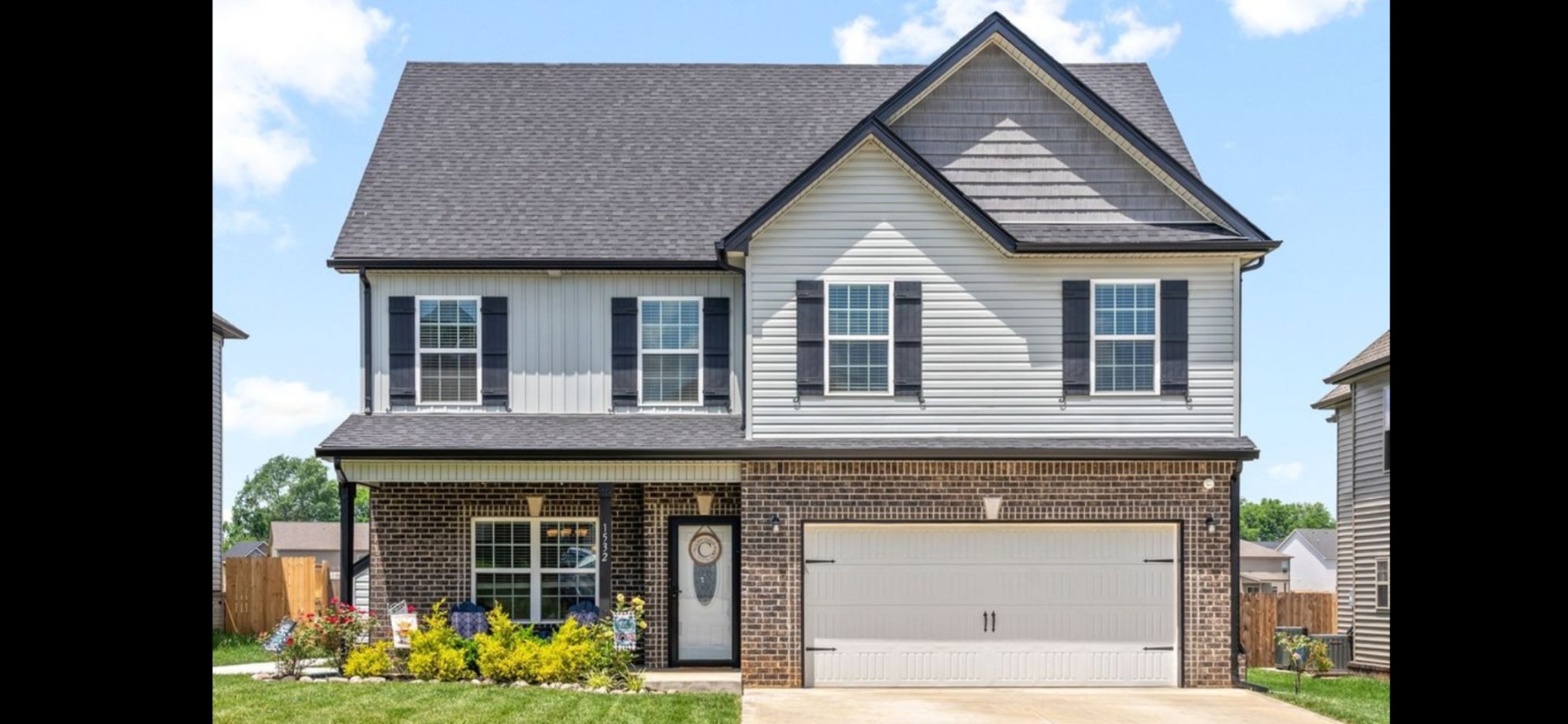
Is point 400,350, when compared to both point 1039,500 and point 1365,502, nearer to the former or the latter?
point 1039,500

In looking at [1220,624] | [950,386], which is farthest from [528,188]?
[1220,624]

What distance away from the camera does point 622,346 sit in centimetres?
1997

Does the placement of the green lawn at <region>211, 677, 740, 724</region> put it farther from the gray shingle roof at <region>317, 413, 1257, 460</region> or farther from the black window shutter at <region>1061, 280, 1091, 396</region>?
the black window shutter at <region>1061, 280, 1091, 396</region>

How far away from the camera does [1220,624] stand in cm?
1859

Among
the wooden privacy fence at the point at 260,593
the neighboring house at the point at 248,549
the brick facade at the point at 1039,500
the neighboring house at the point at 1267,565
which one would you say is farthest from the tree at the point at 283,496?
the brick facade at the point at 1039,500

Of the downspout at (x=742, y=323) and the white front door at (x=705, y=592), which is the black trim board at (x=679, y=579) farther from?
the downspout at (x=742, y=323)

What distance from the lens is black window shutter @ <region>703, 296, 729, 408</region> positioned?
65.4 feet

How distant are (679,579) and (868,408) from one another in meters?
3.47

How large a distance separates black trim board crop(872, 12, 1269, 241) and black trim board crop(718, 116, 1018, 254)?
1.73ft

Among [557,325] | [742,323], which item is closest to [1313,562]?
[742,323]

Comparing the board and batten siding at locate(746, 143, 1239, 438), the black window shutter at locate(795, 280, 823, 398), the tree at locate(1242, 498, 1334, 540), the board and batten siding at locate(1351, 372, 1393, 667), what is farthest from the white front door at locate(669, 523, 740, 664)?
the tree at locate(1242, 498, 1334, 540)

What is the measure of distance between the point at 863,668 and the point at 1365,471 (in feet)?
45.2

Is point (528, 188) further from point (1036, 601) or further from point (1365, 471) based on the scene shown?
point (1365, 471)

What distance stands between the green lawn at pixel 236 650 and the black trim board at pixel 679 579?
249 inches
